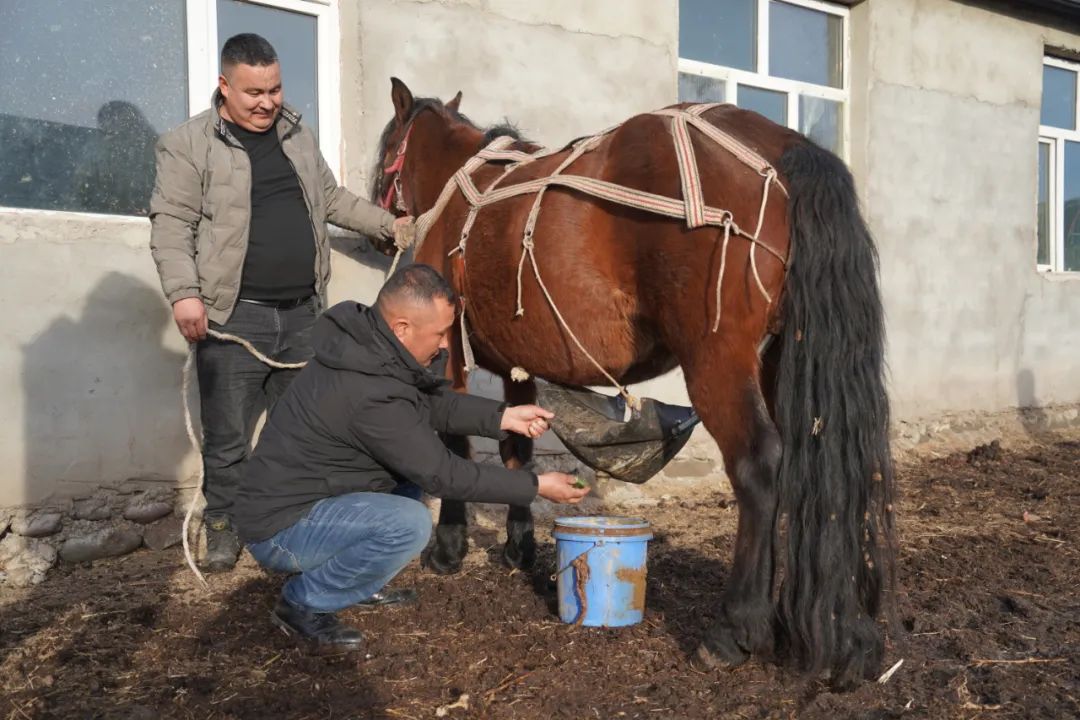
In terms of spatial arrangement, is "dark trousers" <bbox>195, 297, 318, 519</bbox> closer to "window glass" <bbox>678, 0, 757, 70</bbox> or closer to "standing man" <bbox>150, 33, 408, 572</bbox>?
"standing man" <bbox>150, 33, 408, 572</bbox>

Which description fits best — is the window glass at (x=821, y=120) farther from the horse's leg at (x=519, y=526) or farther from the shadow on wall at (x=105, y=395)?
the shadow on wall at (x=105, y=395)

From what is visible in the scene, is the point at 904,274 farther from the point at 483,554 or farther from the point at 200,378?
the point at 200,378

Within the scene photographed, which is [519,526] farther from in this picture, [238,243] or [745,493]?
[238,243]

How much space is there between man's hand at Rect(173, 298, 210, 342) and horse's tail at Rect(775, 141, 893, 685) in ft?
7.35

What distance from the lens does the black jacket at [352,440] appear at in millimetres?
2711

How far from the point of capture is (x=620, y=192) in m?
3.03

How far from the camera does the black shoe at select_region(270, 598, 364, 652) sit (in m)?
2.96

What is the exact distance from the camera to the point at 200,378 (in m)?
3.96

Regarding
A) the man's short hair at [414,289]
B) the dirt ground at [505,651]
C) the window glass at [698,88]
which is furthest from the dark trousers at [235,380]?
the window glass at [698,88]

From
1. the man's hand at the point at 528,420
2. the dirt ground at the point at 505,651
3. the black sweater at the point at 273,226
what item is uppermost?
the black sweater at the point at 273,226

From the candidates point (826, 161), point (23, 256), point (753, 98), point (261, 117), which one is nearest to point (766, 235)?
point (826, 161)

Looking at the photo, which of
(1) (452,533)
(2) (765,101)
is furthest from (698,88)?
(1) (452,533)

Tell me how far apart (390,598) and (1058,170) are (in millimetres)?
8165

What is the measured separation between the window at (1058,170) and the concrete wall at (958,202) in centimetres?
46
